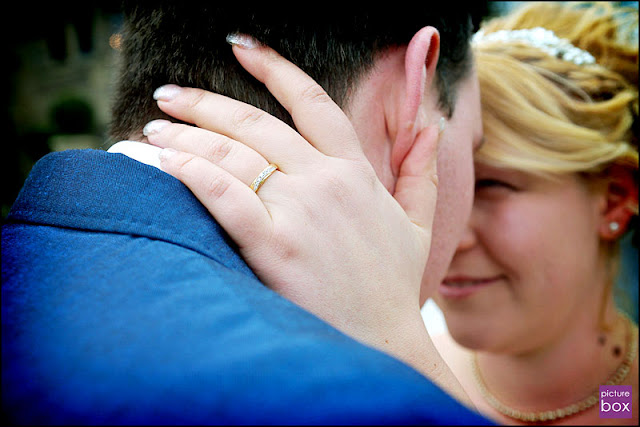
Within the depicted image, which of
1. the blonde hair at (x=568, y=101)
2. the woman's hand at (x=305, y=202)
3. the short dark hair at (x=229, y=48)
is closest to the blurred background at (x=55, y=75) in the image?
the blonde hair at (x=568, y=101)

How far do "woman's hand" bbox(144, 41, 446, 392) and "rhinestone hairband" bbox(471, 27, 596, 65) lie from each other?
5.02 ft

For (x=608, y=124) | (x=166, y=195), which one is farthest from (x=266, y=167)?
(x=608, y=124)

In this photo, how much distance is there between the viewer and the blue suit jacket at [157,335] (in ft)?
1.98

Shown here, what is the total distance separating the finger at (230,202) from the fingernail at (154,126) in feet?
0.61

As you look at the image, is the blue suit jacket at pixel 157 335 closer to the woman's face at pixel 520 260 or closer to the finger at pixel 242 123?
the finger at pixel 242 123

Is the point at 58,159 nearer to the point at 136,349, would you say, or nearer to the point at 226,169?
the point at 226,169

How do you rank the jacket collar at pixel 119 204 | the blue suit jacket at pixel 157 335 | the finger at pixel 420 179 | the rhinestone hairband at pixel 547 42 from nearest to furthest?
the blue suit jacket at pixel 157 335 → the jacket collar at pixel 119 204 → the finger at pixel 420 179 → the rhinestone hairband at pixel 547 42

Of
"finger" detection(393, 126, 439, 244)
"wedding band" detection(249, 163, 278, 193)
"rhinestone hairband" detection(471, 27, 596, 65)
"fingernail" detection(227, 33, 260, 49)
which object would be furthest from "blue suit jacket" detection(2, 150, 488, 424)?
"rhinestone hairband" detection(471, 27, 596, 65)

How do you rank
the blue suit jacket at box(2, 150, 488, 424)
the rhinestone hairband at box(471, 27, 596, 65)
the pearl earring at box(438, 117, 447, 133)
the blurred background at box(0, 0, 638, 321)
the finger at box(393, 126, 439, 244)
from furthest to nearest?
the blurred background at box(0, 0, 638, 321)
the rhinestone hairband at box(471, 27, 596, 65)
the pearl earring at box(438, 117, 447, 133)
the finger at box(393, 126, 439, 244)
the blue suit jacket at box(2, 150, 488, 424)

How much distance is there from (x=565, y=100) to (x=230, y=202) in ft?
5.86

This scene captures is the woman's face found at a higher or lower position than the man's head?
lower

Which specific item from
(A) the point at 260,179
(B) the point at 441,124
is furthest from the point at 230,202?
(B) the point at 441,124

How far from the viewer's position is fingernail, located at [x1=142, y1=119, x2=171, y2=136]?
1160 mm

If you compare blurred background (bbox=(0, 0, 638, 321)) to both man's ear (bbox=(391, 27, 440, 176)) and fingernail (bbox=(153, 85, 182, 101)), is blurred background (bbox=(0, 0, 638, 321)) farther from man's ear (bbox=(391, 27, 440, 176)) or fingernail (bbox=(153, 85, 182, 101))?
man's ear (bbox=(391, 27, 440, 176))
